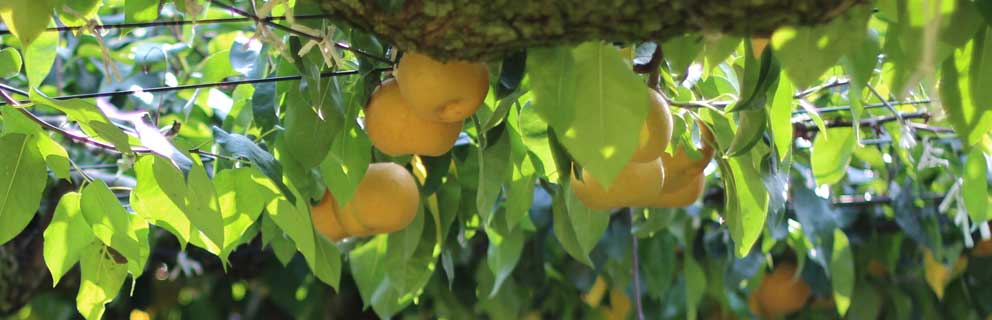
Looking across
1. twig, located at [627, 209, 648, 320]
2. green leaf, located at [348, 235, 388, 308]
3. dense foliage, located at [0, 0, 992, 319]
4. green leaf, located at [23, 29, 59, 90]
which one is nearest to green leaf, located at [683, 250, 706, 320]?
dense foliage, located at [0, 0, 992, 319]

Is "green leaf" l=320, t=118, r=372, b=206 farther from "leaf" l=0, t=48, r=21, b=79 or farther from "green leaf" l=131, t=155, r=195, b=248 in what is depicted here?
"leaf" l=0, t=48, r=21, b=79

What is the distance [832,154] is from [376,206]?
63 centimetres

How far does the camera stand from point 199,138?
1626mm

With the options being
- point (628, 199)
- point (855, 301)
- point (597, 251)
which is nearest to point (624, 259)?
point (597, 251)

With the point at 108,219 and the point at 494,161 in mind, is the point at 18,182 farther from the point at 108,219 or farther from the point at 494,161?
the point at 494,161

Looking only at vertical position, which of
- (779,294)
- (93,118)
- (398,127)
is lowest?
(779,294)

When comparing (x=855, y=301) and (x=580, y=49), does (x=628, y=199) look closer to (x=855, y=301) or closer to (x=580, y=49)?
(x=580, y=49)

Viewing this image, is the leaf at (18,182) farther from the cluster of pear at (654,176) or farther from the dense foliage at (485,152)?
the cluster of pear at (654,176)

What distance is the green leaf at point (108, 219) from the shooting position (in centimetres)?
103

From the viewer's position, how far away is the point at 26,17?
32.3 inches

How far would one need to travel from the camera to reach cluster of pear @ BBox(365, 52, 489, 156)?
0.93 metres

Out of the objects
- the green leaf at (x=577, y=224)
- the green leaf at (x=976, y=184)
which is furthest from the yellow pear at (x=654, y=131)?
the green leaf at (x=976, y=184)

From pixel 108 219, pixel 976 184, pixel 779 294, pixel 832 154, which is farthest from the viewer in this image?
pixel 779 294

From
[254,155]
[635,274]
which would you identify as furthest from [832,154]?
[254,155]
